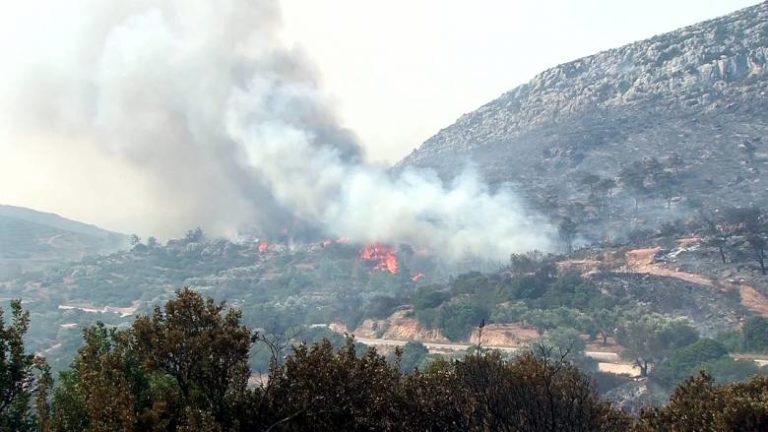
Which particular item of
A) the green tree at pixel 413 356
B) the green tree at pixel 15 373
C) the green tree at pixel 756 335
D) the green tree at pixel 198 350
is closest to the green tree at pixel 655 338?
the green tree at pixel 756 335

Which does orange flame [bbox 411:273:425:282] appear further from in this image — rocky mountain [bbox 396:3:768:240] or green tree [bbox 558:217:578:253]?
rocky mountain [bbox 396:3:768:240]

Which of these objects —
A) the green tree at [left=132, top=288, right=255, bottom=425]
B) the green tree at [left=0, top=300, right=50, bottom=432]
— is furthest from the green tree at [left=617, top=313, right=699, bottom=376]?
the green tree at [left=0, top=300, right=50, bottom=432]

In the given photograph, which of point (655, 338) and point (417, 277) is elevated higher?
point (417, 277)

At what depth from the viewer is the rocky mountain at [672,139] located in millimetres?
137125

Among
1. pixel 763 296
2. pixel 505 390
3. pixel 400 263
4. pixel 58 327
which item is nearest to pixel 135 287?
pixel 58 327

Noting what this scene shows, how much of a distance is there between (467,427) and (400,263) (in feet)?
439

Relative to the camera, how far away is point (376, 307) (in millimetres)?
106000

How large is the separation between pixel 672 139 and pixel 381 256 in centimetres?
8237

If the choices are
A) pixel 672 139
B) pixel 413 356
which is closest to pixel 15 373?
pixel 413 356

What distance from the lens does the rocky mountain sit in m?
137

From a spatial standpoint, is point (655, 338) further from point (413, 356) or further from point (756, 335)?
point (413, 356)

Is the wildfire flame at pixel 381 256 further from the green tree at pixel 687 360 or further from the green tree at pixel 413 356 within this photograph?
the green tree at pixel 687 360

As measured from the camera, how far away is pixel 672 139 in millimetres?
159500

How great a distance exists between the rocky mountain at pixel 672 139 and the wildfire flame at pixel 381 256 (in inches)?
1555
